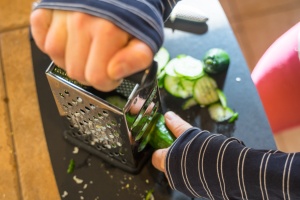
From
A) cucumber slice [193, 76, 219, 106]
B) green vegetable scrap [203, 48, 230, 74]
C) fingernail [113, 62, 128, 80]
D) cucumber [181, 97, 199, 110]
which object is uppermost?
fingernail [113, 62, 128, 80]

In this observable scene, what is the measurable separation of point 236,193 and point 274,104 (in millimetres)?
284

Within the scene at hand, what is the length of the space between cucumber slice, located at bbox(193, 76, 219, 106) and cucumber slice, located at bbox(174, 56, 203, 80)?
0.01 m

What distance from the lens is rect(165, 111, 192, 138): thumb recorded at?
690 millimetres

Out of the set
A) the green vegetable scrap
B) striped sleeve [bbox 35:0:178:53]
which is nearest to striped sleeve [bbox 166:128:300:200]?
the green vegetable scrap

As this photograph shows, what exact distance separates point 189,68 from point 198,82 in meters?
0.03

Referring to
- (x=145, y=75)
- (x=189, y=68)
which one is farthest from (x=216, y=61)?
(x=145, y=75)

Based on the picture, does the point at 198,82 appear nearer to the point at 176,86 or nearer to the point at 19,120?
the point at 176,86

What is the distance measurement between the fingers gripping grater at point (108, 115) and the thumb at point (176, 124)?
27 millimetres

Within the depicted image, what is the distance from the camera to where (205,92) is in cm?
74

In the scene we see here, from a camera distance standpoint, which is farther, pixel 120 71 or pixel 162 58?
pixel 162 58

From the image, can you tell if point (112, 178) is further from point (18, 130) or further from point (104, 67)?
point (104, 67)

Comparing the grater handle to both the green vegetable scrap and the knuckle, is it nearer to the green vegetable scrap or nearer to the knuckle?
the knuckle

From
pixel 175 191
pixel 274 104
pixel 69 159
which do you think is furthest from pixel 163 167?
pixel 274 104

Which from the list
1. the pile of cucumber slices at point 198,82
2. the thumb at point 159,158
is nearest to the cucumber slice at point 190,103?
the pile of cucumber slices at point 198,82
